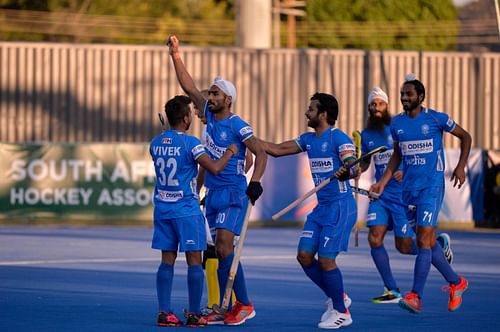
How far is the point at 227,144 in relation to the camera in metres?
10.9

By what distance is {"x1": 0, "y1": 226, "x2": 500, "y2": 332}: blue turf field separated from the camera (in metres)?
10.8

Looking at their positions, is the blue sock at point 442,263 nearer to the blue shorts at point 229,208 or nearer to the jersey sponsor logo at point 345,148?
the jersey sponsor logo at point 345,148

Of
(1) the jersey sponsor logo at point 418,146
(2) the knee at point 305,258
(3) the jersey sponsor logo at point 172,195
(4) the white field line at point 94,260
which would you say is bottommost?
(4) the white field line at point 94,260

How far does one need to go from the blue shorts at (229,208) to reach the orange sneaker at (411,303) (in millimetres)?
1778

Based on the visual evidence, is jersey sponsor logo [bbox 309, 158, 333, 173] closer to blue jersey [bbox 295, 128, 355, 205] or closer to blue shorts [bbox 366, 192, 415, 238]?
blue jersey [bbox 295, 128, 355, 205]

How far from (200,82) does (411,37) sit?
125 feet

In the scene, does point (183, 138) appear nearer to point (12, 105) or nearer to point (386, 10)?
point (12, 105)

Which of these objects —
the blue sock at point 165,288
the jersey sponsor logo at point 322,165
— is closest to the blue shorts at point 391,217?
the jersey sponsor logo at point 322,165

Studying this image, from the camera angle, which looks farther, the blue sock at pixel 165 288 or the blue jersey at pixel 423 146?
the blue jersey at pixel 423 146

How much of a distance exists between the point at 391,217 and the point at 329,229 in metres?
2.76

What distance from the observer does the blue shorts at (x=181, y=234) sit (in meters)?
10.5

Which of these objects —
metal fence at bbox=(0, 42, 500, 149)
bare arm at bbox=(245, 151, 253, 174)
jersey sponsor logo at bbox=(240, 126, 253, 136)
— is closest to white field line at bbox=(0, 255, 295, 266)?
bare arm at bbox=(245, 151, 253, 174)

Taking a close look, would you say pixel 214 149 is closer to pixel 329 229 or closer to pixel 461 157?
pixel 329 229

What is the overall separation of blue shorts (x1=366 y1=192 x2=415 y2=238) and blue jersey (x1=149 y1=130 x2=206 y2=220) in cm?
333
